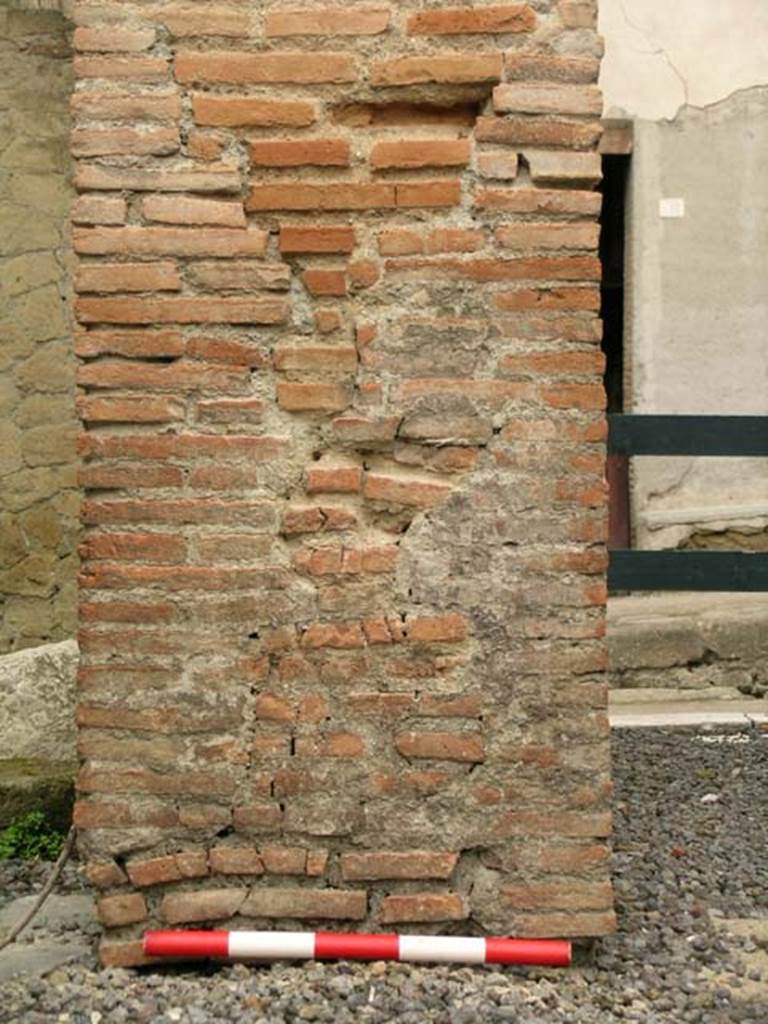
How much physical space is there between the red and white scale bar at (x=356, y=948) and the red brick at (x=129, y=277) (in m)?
1.32

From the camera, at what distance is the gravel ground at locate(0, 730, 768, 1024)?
7.86 ft

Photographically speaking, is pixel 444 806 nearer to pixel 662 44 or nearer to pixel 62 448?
pixel 62 448

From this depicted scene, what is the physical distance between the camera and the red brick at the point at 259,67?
263cm

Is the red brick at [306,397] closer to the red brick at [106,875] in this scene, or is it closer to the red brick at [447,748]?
the red brick at [447,748]

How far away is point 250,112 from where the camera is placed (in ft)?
8.65

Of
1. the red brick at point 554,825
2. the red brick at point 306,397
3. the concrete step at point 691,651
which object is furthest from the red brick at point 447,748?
the concrete step at point 691,651

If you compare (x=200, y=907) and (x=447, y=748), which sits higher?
(x=447, y=748)

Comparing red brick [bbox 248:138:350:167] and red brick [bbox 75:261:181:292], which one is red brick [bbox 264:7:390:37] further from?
red brick [bbox 75:261:181:292]

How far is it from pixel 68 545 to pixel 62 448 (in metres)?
0.42

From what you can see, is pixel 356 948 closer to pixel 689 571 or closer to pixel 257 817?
pixel 257 817

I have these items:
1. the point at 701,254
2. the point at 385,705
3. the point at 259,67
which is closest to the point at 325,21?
the point at 259,67

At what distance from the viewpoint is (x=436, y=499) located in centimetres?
265

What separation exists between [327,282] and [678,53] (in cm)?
492

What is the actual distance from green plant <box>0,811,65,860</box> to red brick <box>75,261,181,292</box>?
1655 millimetres
